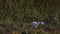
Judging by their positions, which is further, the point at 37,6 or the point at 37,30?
the point at 37,6

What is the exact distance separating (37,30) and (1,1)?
984 mm

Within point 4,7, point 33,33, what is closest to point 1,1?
point 4,7

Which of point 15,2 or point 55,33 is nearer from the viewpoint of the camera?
point 55,33

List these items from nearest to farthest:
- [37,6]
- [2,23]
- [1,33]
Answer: [1,33] < [2,23] < [37,6]

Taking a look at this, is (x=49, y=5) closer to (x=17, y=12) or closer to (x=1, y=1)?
(x=17, y=12)

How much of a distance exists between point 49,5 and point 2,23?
1.05m

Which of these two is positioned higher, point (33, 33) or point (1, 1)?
point (1, 1)

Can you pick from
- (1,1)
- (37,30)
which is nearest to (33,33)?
(37,30)

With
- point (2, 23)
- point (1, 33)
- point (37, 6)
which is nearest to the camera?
point (1, 33)

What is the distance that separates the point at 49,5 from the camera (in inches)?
152

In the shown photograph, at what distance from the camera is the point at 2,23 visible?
11.6 feet

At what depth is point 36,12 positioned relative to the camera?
3754 mm

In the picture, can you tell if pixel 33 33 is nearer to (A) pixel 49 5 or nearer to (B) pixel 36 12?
(B) pixel 36 12

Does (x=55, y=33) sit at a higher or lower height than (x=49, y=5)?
lower
